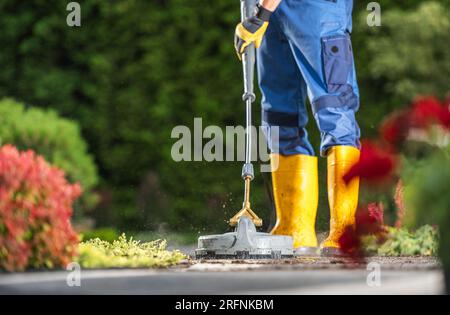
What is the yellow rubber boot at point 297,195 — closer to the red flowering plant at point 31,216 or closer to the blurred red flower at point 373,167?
the red flowering plant at point 31,216

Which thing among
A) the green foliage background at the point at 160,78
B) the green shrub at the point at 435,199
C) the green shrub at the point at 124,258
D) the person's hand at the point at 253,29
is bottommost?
the green shrub at the point at 435,199

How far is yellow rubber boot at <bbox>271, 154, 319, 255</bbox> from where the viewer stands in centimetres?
711

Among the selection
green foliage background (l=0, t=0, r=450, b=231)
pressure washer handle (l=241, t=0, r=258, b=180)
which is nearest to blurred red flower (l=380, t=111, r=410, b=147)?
pressure washer handle (l=241, t=0, r=258, b=180)

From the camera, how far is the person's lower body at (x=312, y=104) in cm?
671

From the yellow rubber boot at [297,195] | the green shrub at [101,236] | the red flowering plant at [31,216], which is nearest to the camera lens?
the red flowering plant at [31,216]

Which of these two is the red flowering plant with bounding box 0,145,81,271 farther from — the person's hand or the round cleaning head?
the person's hand

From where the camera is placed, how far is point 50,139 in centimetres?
1025

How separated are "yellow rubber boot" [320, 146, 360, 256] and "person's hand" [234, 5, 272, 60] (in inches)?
38.7

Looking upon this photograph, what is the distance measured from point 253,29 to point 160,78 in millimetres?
4358

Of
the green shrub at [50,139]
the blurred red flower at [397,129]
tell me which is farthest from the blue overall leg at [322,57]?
the green shrub at [50,139]

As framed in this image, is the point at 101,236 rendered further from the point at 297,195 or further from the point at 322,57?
the point at 322,57

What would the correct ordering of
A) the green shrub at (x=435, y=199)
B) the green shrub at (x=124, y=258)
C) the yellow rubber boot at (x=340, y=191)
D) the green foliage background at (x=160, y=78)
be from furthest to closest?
the green foliage background at (x=160, y=78) → the yellow rubber boot at (x=340, y=191) → the green shrub at (x=124, y=258) → the green shrub at (x=435, y=199)

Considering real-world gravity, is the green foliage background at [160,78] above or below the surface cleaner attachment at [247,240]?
above
